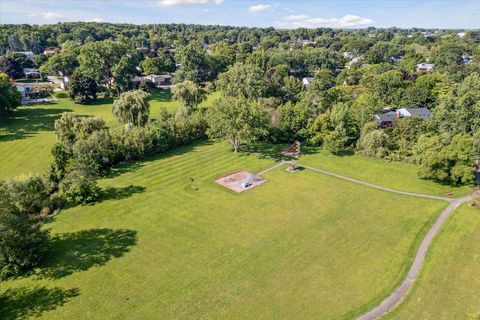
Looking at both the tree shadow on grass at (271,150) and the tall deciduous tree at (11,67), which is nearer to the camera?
the tree shadow on grass at (271,150)

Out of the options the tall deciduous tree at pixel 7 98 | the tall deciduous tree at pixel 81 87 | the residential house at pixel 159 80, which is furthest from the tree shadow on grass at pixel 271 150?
the residential house at pixel 159 80

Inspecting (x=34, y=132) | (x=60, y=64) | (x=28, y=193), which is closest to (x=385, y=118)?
(x=28, y=193)

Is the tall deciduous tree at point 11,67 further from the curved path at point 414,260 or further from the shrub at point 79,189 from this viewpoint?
the curved path at point 414,260

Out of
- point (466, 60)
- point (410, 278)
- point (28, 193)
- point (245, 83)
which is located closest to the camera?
point (410, 278)

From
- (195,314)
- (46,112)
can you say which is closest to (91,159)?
(195,314)

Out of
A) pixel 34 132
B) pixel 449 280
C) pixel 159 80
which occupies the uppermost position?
pixel 159 80

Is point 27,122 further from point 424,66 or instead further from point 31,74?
point 424,66

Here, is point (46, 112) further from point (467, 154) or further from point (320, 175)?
point (467, 154)
